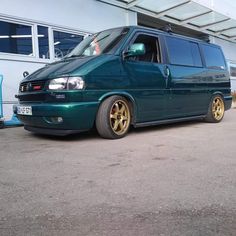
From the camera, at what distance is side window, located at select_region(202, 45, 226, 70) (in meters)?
8.26

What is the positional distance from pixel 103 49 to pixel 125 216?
3933 millimetres

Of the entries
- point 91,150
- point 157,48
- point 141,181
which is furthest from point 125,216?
point 157,48

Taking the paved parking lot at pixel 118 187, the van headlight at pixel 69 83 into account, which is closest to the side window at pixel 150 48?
the van headlight at pixel 69 83

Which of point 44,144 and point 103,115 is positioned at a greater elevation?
point 103,115

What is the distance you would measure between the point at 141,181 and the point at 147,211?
0.74m

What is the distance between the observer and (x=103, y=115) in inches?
226

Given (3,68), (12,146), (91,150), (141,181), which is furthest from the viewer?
(3,68)

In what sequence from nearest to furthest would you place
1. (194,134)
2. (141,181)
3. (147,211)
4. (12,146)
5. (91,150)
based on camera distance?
(147,211)
(141,181)
(91,150)
(12,146)
(194,134)

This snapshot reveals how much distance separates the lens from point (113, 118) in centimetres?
598

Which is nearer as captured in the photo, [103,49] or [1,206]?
[1,206]

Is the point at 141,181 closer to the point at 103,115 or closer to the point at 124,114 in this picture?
the point at 103,115

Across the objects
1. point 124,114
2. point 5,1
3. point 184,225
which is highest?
point 5,1

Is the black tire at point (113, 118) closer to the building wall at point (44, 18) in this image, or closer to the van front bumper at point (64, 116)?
the van front bumper at point (64, 116)

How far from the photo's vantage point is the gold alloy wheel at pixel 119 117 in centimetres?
598
